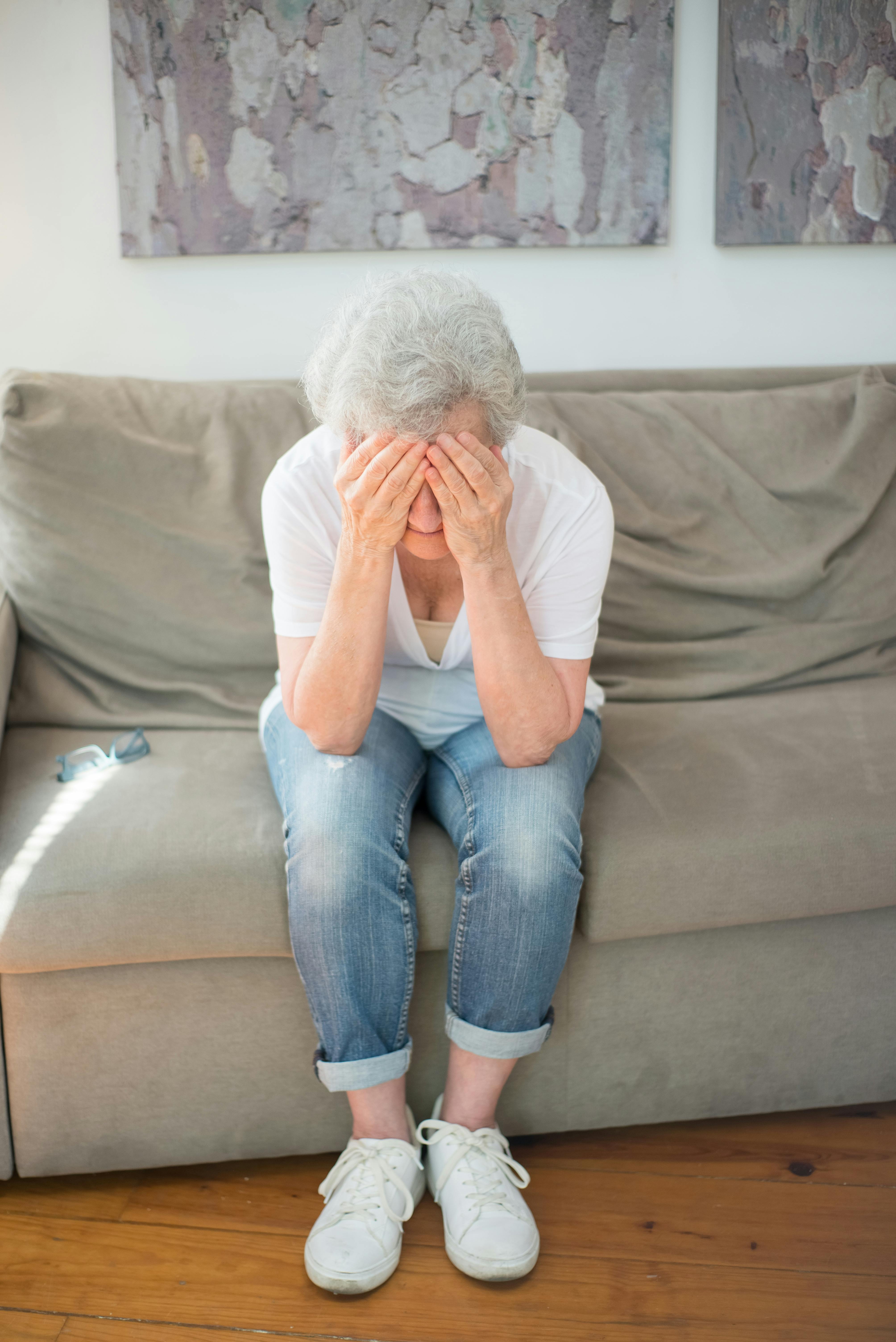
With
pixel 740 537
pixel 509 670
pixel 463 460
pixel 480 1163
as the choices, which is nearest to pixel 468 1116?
pixel 480 1163

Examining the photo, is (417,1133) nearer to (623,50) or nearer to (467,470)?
(467,470)

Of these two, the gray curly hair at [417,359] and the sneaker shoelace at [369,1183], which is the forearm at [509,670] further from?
the sneaker shoelace at [369,1183]

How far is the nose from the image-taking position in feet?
3.63

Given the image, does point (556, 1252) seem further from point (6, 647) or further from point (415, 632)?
point (6, 647)

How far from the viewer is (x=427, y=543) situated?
3.84ft

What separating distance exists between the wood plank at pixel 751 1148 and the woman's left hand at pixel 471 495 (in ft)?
2.56

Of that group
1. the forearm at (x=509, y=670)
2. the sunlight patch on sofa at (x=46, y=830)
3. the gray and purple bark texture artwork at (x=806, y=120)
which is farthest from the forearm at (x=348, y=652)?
the gray and purple bark texture artwork at (x=806, y=120)

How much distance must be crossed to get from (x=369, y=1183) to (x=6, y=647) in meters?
0.90

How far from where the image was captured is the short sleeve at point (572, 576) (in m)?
1.23

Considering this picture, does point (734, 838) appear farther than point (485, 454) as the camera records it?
Yes

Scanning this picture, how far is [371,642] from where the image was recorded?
46.1 inches

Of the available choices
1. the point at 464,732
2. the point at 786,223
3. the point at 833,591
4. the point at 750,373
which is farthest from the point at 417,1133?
the point at 786,223

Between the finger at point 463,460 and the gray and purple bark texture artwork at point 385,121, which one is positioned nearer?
the finger at point 463,460

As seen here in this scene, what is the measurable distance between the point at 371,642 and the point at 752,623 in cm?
83
